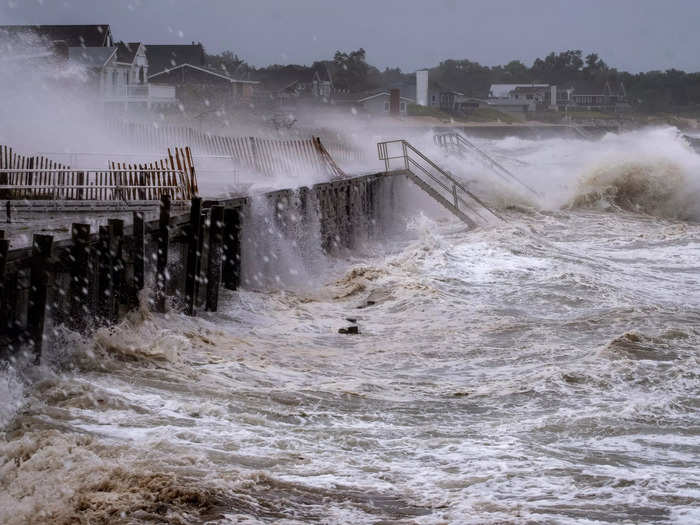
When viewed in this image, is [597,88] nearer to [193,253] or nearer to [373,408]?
[193,253]

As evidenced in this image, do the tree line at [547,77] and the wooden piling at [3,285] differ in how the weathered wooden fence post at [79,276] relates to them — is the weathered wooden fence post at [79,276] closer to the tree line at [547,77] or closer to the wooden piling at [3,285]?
the wooden piling at [3,285]

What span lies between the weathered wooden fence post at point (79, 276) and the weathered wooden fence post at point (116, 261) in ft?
2.13

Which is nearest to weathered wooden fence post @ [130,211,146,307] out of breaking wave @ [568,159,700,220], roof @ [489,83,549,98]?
breaking wave @ [568,159,700,220]

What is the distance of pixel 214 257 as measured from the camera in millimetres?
15914

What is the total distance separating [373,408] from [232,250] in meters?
7.51

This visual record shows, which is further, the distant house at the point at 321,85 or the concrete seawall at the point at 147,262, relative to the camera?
the distant house at the point at 321,85

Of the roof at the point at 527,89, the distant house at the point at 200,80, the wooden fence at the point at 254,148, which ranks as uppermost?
the roof at the point at 527,89

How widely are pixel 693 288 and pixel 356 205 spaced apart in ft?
33.5

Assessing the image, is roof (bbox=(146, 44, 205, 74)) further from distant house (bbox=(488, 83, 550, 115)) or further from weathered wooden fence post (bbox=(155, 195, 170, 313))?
weathered wooden fence post (bbox=(155, 195, 170, 313))

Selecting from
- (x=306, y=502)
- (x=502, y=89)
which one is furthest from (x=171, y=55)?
(x=306, y=502)

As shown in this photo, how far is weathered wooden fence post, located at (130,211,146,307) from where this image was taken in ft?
41.4

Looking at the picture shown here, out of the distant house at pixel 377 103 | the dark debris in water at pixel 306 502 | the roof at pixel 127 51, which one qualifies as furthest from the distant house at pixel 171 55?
the dark debris in water at pixel 306 502

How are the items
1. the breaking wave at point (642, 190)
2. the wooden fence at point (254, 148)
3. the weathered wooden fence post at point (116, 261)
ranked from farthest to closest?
the breaking wave at point (642, 190)
the wooden fence at point (254, 148)
the weathered wooden fence post at point (116, 261)

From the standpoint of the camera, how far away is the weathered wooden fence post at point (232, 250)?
667 inches
